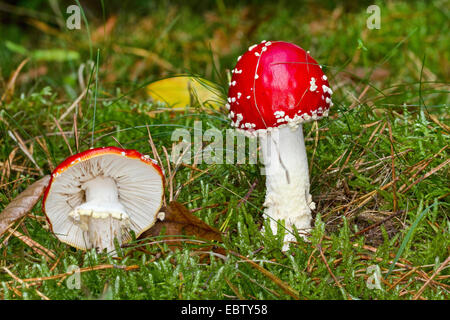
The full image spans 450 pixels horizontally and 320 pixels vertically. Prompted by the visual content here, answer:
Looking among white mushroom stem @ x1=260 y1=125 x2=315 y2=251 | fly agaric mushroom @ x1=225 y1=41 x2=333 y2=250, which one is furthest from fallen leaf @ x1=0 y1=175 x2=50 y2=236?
white mushroom stem @ x1=260 y1=125 x2=315 y2=251

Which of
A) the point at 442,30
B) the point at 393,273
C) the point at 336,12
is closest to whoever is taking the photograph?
the point at 393,273

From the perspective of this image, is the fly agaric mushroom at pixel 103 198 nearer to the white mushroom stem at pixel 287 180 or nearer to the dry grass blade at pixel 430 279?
the white mushroom stem at pixel 287 180

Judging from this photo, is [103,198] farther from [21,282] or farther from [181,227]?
[21,282]

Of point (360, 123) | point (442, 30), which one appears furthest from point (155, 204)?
point (442, 30)

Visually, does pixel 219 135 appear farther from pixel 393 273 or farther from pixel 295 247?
pixel 393 273

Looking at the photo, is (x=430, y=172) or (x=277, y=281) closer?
(x=277, y=281)

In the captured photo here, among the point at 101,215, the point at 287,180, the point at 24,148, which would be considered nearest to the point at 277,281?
the point at 287,180

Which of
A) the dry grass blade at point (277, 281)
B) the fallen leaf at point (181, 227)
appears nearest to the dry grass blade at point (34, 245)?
the fallen leaf at point (181, 227)
